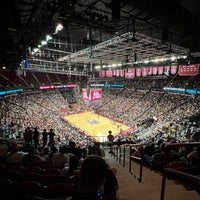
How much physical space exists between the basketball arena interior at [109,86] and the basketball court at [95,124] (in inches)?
6.4

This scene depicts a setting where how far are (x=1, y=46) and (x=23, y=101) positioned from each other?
2274 centimetres

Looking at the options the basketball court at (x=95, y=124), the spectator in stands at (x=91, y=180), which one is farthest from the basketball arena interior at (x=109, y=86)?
the spectator in stands at (x=91, y=180)

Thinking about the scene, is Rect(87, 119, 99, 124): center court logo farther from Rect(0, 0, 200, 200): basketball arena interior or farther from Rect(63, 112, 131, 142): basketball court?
Rect(0, 0, 200, 200): basketball arena interior

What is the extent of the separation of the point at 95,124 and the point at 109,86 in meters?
16.8

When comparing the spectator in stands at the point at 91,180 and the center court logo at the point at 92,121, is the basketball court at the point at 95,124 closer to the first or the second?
the center court logo at the point at 92,121

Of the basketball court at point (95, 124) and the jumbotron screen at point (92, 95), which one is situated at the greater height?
the jumbotron screen at point (92, 95)

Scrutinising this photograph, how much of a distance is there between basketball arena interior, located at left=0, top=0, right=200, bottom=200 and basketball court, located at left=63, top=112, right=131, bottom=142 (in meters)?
0.16

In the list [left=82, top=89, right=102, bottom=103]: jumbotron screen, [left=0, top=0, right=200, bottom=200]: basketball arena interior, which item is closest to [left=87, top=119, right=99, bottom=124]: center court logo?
[left=0, top=0, right=200, bottom=200]: basketball arena interior

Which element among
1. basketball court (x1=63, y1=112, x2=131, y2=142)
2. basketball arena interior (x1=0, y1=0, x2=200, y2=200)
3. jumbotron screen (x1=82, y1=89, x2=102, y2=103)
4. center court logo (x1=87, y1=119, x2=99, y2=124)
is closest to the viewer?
basketball arena interior (x1=0, y1=0, x2=200, y2=200)

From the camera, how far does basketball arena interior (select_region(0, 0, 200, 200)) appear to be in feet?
17.7

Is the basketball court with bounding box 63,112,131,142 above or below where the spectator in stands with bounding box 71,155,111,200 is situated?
below

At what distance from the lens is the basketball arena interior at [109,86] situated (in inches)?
212

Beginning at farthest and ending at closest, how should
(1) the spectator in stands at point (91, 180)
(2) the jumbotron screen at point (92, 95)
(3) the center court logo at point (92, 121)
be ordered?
(3) the center court logo at point (92, 121) → (2) the jumbotron screen at point (92, 95) → (1) the spectator in stands at point (91, 180)

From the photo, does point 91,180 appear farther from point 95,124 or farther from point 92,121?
point 92,121
